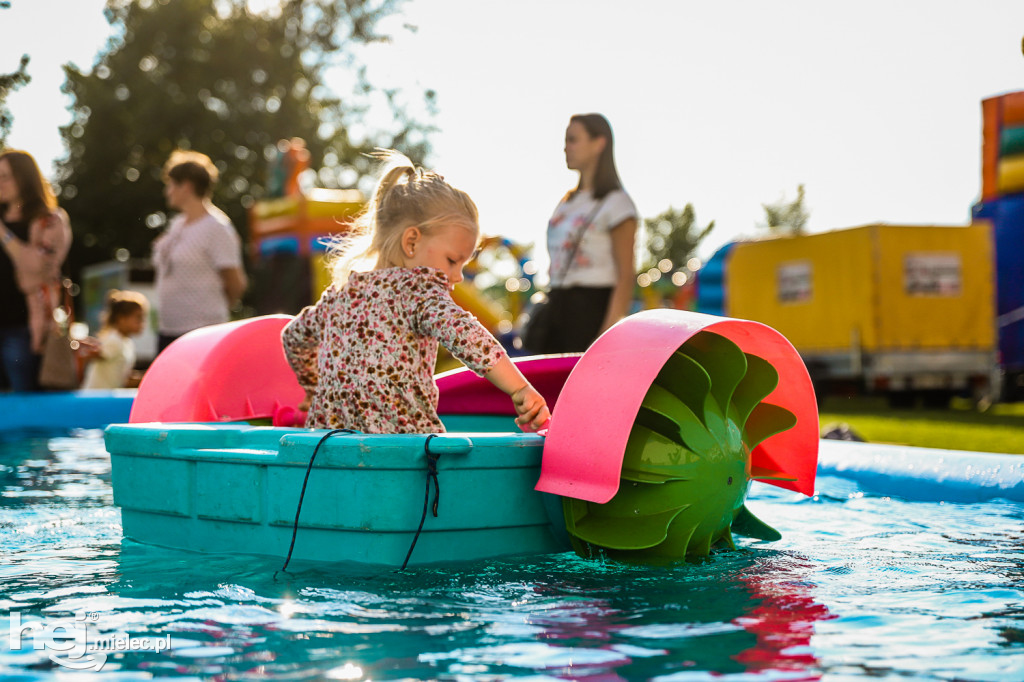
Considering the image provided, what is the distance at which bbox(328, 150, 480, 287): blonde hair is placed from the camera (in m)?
2.97

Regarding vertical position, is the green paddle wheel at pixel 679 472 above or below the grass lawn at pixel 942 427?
above

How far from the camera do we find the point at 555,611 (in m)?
2.12

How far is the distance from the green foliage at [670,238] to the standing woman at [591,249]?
37.1 metres

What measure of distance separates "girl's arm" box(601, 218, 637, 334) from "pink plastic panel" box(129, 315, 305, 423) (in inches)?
59.8

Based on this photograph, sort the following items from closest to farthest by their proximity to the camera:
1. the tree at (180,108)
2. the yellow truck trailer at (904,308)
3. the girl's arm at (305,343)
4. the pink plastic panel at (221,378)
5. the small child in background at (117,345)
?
the girl's arm at (305,343) → the pink plastic panel at (221,378) → the small child in background at (117,345) → the yellow truck trailer at (904,308) → the tree at (180,108)

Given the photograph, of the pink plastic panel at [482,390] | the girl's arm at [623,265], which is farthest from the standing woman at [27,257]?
the girl's arm at [623,265]

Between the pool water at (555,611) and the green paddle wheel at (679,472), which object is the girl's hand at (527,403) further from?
the pool water at (555,611)

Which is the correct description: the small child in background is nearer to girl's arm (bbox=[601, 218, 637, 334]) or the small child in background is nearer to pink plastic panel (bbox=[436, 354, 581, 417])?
pink plastic panel (bbox=[436, 354, 581, 417])

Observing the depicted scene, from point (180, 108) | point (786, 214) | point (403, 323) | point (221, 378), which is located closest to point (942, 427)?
point (221, 378)

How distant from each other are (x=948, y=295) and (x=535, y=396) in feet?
32.4

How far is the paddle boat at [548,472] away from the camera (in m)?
2.56

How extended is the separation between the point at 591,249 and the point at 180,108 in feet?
79.6

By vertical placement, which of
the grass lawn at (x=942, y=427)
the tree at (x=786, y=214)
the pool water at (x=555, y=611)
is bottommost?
the grass lawn at (x=942, y=427)

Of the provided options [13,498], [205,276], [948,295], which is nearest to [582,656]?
[13,498]
